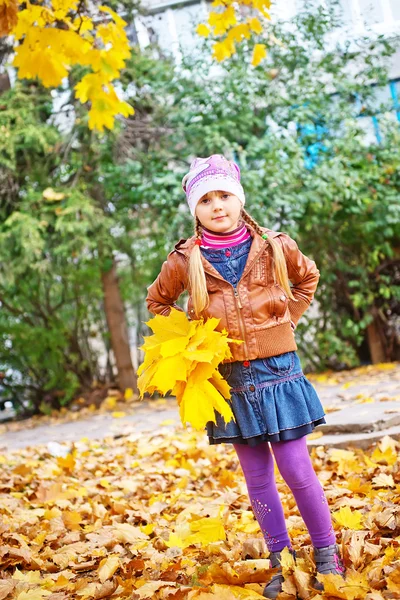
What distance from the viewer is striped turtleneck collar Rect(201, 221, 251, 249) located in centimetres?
244

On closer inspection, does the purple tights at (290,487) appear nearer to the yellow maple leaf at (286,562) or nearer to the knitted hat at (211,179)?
the yellow maple leaf at (286,562)

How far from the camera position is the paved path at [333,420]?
404cm

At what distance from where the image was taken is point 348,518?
8.73 ft

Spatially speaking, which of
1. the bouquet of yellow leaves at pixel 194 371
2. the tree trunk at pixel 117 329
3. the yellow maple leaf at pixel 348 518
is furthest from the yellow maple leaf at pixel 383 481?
the tree trunk at pixel 117 329

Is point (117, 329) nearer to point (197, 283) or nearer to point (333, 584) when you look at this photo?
point (197, 283)

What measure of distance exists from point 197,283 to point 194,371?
28 cm

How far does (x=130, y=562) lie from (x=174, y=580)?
0.26m

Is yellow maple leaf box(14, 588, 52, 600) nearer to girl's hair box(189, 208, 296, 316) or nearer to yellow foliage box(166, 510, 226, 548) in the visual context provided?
yellow foliage box(166, 510, 226, 548)

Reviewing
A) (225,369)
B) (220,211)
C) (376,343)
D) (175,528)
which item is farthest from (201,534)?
(376,343)

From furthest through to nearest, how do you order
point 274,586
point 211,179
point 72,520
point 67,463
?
1. point 67,463
2. point 72,520
3. point 211,179
4. point 274,586

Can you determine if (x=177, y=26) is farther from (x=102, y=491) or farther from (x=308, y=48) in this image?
(x=102, y=491)

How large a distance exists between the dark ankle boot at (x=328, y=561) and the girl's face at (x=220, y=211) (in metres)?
1.07

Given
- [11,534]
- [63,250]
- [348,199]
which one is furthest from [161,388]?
[348,199]

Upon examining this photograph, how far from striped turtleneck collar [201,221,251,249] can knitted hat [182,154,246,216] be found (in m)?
0.11
